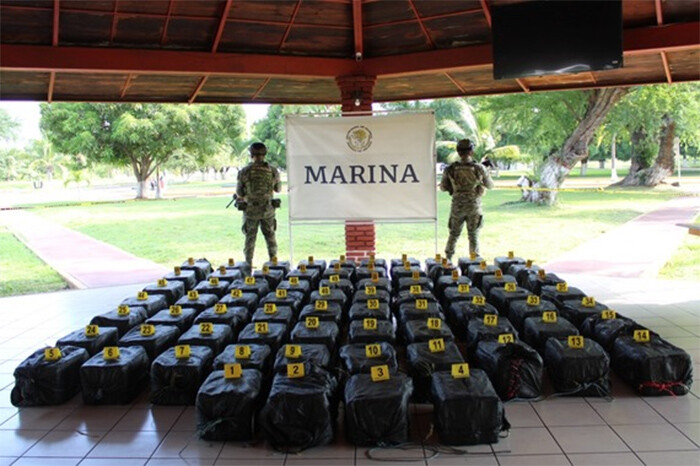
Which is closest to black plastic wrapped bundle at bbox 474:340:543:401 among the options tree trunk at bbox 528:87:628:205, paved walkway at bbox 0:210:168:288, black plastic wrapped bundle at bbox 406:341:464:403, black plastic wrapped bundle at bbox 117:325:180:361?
black plastic wrapped bundle at bbox 406:341:464:403

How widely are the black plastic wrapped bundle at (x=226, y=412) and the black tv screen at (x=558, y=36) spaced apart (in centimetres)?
439

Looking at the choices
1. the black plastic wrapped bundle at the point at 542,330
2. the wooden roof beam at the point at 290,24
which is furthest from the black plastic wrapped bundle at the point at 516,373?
the wooden roof beam at the point at 290,24

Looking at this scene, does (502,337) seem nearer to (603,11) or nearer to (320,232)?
(603,11)

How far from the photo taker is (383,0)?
6637 millimetres

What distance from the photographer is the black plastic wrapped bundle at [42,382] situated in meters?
3.71

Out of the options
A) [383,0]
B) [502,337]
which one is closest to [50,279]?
[383,0]

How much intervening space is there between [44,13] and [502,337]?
5.80m

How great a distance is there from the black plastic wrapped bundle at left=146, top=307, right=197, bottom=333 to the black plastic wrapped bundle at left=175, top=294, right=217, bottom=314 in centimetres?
15

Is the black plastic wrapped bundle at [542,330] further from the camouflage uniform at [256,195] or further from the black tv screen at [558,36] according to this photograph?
the camouflage uniform at [256,195]

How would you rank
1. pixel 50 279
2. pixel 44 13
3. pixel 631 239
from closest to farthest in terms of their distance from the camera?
pixel 44 13 → pixel 50 279 → pixel 631 239

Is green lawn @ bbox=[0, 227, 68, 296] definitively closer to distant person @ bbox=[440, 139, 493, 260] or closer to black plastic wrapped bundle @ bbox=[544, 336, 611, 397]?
distant person @ bbox=[440, 139, 493, 260]

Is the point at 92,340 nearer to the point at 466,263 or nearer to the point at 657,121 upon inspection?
the point at 466,263

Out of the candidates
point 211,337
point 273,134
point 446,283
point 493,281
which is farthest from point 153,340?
point 273,134

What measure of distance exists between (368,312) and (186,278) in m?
2.57
